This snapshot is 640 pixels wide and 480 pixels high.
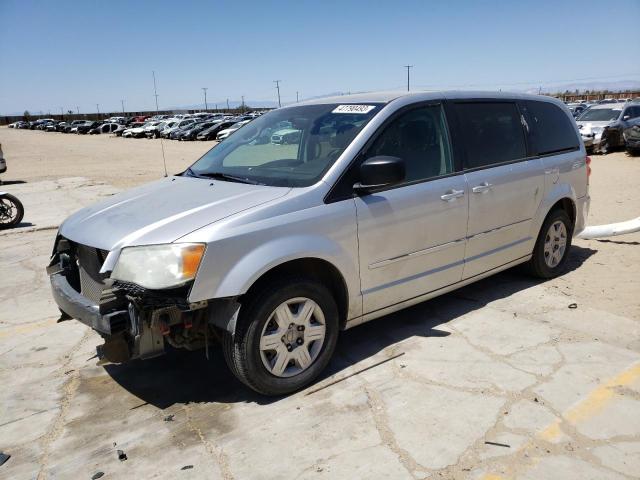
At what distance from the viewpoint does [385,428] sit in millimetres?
3029

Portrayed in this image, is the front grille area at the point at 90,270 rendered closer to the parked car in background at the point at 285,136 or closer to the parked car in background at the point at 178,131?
the parked car in background at the point at 285,136

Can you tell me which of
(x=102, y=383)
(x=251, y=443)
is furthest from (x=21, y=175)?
(x=251, y=443)

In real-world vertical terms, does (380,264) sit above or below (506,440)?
above

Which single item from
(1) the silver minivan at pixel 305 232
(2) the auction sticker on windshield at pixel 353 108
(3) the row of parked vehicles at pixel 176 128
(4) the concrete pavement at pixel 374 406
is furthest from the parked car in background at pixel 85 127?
(2) the auction sticker on windshield at pixel 353 108

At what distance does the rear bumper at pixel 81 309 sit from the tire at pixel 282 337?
2.06ft

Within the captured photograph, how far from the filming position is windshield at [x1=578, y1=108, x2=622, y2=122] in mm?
19006

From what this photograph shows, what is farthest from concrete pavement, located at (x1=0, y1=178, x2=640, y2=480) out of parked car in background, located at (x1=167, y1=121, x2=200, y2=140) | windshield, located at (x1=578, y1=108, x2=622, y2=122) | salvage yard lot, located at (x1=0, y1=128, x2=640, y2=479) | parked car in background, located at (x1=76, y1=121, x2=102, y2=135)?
parked car in background, located at (x1=76, y1=121, x2=102, y2=135)

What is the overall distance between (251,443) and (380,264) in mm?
1459

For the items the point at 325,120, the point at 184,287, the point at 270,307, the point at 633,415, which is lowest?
the point at 633,415

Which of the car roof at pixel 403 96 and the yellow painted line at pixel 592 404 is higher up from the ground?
the car roof at pixel 403 96

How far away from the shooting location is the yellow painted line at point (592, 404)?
2932mm

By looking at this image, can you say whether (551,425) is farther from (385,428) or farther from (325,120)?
(325,120)

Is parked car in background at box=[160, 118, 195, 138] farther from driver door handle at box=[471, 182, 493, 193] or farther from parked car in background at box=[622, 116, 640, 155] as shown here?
driver door handle at box=[471, 182, 493, 193]

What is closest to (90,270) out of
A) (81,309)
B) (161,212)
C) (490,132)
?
(81,309)
